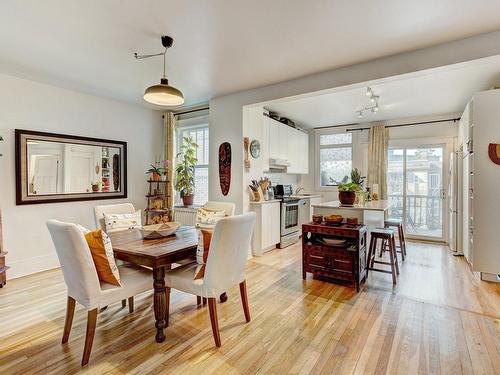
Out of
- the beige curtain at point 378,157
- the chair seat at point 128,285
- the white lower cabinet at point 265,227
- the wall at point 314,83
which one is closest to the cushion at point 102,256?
the chair seat at point 128,285

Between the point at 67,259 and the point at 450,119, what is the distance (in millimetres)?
6407

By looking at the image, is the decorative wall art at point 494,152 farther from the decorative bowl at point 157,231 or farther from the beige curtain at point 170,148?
the beige curtain at point 170,148

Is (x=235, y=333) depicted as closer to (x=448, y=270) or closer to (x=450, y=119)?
(x=448, y=270)

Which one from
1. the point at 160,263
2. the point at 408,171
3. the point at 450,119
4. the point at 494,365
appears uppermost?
the point at 450,119

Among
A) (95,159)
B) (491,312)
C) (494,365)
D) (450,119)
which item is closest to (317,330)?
(494,365)

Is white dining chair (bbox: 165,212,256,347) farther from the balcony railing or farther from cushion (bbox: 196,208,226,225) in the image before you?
the balcony railing

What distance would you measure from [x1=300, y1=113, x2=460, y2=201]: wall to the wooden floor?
10.4ft

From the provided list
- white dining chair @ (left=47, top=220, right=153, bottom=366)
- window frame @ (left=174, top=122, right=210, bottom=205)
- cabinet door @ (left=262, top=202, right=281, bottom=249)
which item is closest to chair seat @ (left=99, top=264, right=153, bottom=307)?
white dining chair @ (left=47, top=220, right=153, bottom=366)

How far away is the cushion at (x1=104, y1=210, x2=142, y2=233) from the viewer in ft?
9.71

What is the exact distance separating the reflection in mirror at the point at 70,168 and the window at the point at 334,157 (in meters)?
4.62

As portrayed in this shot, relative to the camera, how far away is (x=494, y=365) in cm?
184

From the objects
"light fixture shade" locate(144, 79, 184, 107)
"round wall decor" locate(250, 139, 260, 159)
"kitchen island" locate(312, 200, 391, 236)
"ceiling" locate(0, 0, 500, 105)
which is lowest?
"kitchen island" locate(312, 200, 391, 236)

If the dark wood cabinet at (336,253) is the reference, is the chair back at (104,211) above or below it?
above

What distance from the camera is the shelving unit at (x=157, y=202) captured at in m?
4.64
